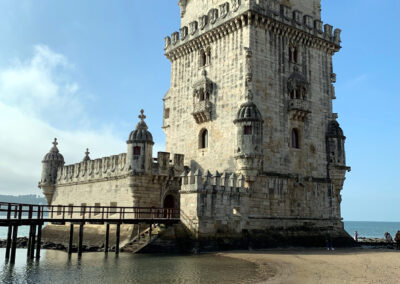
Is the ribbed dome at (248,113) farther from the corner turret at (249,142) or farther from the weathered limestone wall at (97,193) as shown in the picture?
the weathered limestone wall at (97,193)

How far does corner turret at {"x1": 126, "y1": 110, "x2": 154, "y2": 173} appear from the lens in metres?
29.4

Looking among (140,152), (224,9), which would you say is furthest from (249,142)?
(224,9)

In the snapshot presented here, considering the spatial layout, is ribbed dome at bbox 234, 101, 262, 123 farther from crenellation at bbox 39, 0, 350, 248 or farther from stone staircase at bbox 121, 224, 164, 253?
stone staircase at bbox 121, 224, 164, 253

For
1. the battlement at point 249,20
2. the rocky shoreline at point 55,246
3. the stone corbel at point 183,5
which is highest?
the stone corbel at point 183,5

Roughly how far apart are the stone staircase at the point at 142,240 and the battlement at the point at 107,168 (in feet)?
13.9

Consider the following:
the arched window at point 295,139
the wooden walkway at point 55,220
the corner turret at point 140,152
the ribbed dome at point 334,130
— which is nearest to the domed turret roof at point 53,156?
the wooden walkway at point 55,220

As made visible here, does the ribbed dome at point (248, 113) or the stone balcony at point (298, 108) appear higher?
the stone balcony at point (298, 108)

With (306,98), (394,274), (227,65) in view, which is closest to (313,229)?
(306,98)

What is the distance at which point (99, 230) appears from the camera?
3262cm

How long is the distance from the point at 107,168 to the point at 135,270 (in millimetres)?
16242

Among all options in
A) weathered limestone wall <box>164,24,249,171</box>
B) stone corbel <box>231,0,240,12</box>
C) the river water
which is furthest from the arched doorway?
stone corbel <box>231,0,240,12</box>

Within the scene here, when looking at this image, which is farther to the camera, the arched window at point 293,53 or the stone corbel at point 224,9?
the arched window at point 293,53

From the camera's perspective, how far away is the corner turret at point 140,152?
29.4m

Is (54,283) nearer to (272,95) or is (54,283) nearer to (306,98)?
(272,95)
